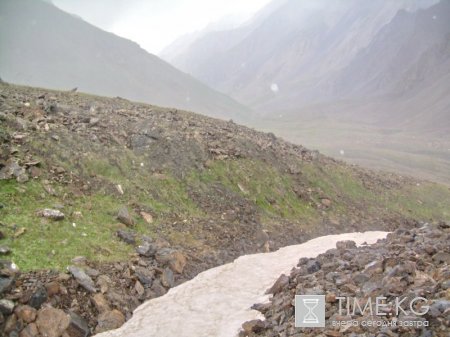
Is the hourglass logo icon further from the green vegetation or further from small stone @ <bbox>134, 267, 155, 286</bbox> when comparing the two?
the green vegetation

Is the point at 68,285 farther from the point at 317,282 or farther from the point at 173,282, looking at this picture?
the point at 317,282

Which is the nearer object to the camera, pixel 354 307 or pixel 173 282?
pixel 354 307

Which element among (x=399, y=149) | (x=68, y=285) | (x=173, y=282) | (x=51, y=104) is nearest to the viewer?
(x=68, y=285)

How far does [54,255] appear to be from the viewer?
69.8 feet

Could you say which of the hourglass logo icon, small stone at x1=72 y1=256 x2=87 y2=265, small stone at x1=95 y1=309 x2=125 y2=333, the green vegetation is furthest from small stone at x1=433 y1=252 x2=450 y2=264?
small stone at x1=72 y1=256 x2=87 y2=265

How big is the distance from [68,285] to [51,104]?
59.7 feet

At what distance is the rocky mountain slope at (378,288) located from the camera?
14.3 m

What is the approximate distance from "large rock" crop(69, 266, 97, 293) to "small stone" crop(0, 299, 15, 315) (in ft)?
10.4

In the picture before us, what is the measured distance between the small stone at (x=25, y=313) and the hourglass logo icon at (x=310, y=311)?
10.4 metres

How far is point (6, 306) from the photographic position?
17.6m

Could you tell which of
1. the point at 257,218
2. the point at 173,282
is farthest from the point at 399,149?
the point at 173,282

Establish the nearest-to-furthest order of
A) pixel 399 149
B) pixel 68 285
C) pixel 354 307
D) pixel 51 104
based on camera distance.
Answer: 1. pixel 354 307
2. pixel 68 285
3. pixel 51 104
4. pixel 399 149

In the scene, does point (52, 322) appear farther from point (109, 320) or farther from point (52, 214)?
point (52, 214)

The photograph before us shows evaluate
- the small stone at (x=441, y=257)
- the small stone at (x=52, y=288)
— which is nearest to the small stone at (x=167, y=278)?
the small stone at (x=52, y=288)
